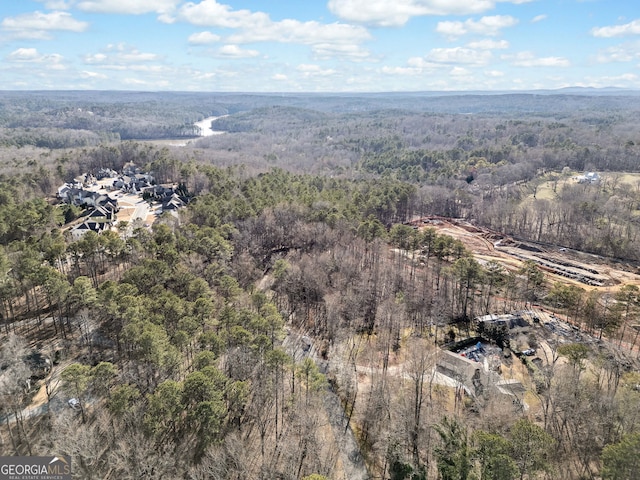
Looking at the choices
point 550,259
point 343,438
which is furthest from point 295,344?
point 550,259

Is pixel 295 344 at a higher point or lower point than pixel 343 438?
higher

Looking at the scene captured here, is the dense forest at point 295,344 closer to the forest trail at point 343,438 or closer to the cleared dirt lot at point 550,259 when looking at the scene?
the forest trail at point 343,438

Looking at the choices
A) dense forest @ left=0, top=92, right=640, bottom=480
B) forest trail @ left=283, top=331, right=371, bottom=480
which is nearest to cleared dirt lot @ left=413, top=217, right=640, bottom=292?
dense forest @ left=0, top=92, right=640, bottom=480

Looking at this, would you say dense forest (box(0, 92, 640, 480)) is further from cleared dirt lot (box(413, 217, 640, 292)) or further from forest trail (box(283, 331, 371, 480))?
cleared dirt lot (box(413, 217, 640, 292))

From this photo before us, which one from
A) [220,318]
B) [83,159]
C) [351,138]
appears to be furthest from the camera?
[351,138]

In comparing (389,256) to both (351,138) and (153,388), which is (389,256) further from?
(351,138)

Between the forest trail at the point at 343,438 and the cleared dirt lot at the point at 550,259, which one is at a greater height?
the forest trail at the point at 343,438

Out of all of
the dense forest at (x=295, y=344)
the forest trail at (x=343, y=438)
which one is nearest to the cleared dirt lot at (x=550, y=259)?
the dense forest at (x=295, y=344)

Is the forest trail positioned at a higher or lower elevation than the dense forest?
lower

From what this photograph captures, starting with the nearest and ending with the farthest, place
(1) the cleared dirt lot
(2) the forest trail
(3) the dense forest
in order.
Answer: (3) the dense forest, (2) the forest trail, (1) the cleared dirt lot

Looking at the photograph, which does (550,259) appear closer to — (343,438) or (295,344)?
(295,344)

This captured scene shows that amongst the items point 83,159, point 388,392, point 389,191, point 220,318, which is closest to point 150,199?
point 83,159
